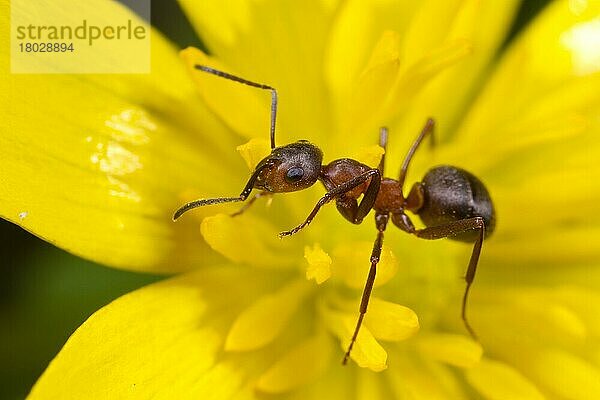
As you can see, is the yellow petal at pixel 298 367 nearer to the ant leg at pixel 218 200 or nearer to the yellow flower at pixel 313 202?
the yellow flower at pixel 313 202

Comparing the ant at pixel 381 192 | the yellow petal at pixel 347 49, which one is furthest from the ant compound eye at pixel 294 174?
the yellow petal at pixel 347 49

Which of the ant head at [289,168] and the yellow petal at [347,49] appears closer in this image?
the ant head at [289,168]

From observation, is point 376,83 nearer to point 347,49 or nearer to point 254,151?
point 347,49

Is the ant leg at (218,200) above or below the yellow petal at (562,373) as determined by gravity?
above

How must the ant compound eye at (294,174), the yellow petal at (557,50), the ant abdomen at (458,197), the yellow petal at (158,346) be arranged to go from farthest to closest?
the yellow petal at (557,50) → the ant abdomen at (458,197) → the ant compound eye at (294,174) → the yellow petal at (158,346)

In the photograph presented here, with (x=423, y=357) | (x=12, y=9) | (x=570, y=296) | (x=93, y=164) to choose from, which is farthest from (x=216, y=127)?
(x=570, y=296)

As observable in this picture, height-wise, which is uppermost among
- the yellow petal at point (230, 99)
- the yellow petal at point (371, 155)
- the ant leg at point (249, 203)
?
the yellow petal at point (230, 99)

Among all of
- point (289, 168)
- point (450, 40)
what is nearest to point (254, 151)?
point (289, 168)

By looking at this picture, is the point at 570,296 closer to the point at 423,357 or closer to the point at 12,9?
the point at 423,357

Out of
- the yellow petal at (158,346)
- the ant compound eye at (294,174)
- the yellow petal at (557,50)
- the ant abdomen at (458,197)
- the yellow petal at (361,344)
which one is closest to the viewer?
the yellow petal at (158,346)
